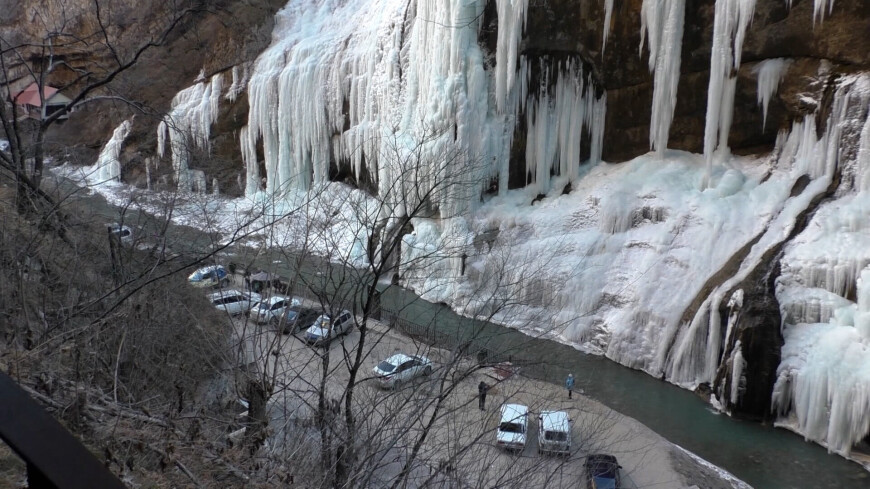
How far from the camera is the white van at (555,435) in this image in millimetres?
7520

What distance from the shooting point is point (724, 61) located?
52.2 ft

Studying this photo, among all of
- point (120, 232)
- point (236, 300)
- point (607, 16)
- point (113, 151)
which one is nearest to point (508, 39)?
point (607, 16)

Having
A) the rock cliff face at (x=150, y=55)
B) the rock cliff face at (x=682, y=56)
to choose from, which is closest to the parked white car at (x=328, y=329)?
the rock cliff face at (x=682, y=56)

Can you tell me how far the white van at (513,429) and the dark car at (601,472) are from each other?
37.7 inches

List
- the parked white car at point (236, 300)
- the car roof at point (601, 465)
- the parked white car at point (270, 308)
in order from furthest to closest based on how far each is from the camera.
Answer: the car roof at point (601, 465) → the parked white car at point (236, 300) → the parked white car at point (270, 308)

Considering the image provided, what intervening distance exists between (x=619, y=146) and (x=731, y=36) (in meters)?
4.62

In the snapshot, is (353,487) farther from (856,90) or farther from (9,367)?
(856,90)

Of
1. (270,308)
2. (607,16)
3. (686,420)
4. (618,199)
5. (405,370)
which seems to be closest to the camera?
(270,308)

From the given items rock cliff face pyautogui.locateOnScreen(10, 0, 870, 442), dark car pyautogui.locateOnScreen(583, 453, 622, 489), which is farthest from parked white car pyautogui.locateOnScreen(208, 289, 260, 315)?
dark car pyautogui.locateOnScreen(583, 453, 622, 489)

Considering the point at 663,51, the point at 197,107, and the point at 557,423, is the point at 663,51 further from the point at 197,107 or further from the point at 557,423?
the point at 197,107

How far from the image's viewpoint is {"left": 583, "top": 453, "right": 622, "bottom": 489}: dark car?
8.40m

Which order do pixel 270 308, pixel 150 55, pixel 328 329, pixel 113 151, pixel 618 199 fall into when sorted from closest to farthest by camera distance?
pixel 328 329 < pixel 270 308 < pixel 618 199 < pixel 113 151 < pixel 150 55

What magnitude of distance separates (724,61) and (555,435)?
11797 mm

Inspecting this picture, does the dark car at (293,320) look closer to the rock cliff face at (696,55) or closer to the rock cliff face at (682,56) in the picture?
the rock cliff face at (682,56)
